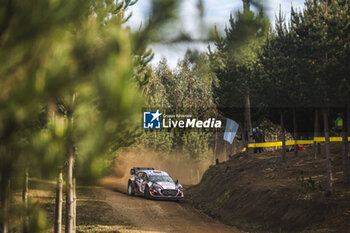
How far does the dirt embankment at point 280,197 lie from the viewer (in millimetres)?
16047

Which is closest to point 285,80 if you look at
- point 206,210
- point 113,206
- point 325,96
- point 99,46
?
point 325,96

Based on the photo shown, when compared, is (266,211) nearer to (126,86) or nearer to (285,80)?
(285,80)

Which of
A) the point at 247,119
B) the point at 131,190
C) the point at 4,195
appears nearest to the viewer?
the point at 4,195

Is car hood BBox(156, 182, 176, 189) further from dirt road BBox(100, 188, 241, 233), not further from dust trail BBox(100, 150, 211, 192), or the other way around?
dust trail BBox(100, 150, 211, 192)

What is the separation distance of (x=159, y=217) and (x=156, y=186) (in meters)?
4.85

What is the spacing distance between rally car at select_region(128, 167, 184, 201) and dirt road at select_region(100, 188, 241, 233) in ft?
1.32

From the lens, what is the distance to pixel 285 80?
21562mm

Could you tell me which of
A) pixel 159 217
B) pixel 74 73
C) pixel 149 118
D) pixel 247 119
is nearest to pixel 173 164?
pixel 247 119

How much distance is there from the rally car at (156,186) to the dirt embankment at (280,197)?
1.84 metres

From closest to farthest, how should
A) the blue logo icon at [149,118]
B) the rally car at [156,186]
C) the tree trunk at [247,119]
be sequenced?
the blue logo icon at [149,118] < the rally car at [156,186] < the tree trunk at [247,119]

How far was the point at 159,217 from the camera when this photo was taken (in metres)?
20.4

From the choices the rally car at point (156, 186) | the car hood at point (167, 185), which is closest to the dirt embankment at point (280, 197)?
the rally car at point (156, 186)

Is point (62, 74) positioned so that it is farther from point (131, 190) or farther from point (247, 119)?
point (247, 119)

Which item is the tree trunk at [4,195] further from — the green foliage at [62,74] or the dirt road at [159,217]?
the dirt road at [159,217]
